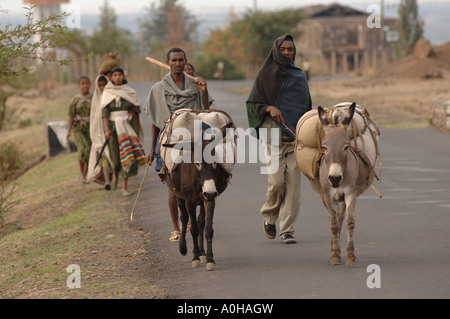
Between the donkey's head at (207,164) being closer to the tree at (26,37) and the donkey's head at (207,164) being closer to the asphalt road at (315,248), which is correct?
the asphalt road at (315,248)

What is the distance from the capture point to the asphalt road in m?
7.47

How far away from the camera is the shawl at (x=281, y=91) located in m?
9.59

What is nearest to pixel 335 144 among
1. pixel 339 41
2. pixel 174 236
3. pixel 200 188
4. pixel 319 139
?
pixel 319 139

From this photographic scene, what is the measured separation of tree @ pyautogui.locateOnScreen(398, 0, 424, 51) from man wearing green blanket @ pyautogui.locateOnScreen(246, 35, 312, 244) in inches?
2220

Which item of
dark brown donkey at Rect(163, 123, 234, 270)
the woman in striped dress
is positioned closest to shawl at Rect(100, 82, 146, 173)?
the woman in striped dress

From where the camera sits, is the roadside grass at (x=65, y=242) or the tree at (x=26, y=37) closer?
the roadside grass at (x=65, y=242)

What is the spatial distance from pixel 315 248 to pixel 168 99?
2.27 m

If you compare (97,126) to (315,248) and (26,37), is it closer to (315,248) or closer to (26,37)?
(26,37)

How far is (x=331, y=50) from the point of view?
80875mm

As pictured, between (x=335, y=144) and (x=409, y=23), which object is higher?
(x=409, y=23)

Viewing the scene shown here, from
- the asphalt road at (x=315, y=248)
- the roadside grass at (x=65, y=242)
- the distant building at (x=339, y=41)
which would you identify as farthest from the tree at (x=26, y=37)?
the distant building at (x=339, y=41)

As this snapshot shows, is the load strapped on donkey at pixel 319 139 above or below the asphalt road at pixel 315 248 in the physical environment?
above

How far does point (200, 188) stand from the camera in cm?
836

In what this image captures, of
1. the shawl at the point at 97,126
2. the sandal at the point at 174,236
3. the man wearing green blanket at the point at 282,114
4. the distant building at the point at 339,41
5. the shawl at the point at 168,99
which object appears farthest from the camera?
the distant building at the point at 339,41
